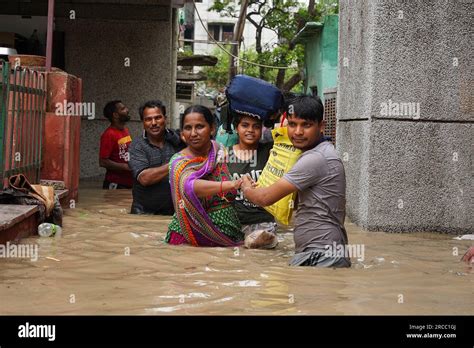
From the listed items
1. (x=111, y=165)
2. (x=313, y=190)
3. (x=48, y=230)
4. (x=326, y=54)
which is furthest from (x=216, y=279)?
(x=326, y=54)

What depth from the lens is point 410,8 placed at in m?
7.91

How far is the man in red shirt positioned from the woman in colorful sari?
4290 millimetres

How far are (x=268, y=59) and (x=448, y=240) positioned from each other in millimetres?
16410

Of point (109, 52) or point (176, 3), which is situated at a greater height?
point (176, 3)

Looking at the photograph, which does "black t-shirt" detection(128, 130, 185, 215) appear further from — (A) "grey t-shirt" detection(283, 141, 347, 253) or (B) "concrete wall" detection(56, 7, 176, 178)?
(B) "concrete wall" detection(56, 7, 176, 178)

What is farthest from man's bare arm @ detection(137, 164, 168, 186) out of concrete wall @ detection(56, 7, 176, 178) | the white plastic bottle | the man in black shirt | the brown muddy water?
concrete wall @ detection(56, 7, 176, 178)

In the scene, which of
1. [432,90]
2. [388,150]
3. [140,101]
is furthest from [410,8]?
[140,101]

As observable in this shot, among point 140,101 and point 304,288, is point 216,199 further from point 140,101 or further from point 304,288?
point 140,101

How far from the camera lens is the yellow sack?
6172 mm

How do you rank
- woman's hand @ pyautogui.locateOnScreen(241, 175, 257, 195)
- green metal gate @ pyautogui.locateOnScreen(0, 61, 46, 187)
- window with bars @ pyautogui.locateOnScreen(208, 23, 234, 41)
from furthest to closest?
window with bars @ pyautogui.locateOnScreen(208, 23, 234, 41) → green metal gate @ pyautogui.locateOnScreen(0, 61, 46, 187) → woman's hand @ pyautogui.locateOnScreen(241, 175, 257, 195)

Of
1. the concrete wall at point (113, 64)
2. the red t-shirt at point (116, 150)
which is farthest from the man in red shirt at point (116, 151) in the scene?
the concrete wall at point (113, 64)

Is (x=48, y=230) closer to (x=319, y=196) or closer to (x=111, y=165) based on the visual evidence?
(x=319, y=196)

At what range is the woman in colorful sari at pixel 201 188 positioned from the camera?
625 cm

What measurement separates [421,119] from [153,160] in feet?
9.02
